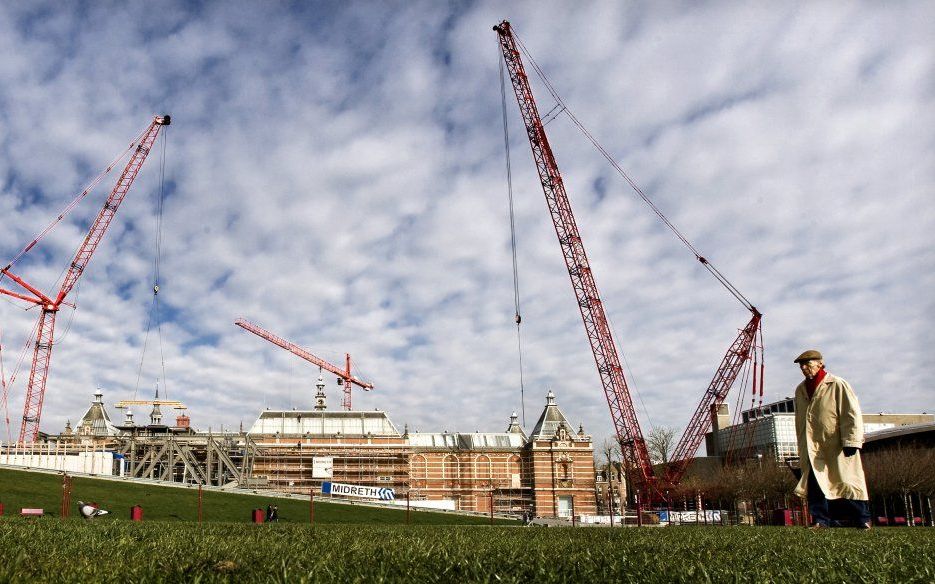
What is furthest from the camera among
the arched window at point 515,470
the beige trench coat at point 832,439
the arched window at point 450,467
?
the arched window at point 450,467

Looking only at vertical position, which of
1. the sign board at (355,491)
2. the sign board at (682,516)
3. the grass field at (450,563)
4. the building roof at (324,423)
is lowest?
the sign board at (682,516)

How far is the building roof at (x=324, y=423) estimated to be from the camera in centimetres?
9031

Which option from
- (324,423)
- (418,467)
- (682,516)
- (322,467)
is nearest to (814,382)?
(682,516)

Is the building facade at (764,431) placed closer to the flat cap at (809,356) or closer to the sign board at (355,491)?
the sign board at (355,491)

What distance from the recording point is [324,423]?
9144cm

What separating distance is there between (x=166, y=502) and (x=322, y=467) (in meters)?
38.2

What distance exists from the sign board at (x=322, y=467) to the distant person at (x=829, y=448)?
7873 centimetres

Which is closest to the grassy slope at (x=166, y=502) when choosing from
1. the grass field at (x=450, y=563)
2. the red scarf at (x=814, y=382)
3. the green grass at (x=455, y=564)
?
the red scarf at (x=814, y=382)

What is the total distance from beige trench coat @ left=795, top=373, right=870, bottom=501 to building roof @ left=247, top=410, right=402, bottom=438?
3308 inches

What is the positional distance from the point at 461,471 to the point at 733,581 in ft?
293

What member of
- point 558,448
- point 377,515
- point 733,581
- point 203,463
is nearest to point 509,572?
point 733,581

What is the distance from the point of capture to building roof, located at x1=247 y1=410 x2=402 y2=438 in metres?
90.3

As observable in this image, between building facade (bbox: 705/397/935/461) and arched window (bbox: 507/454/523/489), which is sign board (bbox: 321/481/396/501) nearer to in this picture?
arched window (bbox: 507/454/523/489)

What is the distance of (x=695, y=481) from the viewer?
283ft
